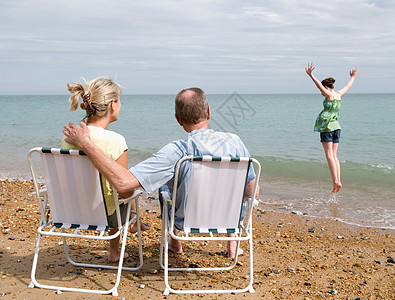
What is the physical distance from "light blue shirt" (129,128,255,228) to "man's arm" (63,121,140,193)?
0.11 meters

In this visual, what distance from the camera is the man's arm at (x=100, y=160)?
10.1ft

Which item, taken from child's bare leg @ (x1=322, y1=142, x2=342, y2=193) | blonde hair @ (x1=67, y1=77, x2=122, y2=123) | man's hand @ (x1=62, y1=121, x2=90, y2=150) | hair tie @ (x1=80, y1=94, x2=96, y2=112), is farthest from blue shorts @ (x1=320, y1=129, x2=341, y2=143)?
man's hand @ (x1=62, y1=121, x2=90, y2=150)

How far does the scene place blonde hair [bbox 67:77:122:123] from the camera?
3.47 meters

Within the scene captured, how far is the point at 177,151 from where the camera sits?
335cm

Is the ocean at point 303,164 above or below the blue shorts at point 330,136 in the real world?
below

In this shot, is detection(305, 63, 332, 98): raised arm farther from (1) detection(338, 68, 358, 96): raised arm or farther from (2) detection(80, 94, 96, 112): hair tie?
(2) detection(80, 94, 96, 112): hair tie

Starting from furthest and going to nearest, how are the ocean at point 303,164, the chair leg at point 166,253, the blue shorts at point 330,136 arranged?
the blue shorts at point 330,136 < the ocean at point 303,164 < the chair leg at point 166,253

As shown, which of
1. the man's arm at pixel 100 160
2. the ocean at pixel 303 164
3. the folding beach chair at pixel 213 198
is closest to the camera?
the man's arm at pixel 100 160

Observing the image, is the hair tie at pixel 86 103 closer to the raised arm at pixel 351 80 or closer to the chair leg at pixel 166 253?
the chair leg at pixel 166 253

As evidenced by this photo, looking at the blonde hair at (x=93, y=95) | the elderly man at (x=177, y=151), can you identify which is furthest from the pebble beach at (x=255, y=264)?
the blonde hair at (x=93, y=95)

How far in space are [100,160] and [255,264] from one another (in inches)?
81.4

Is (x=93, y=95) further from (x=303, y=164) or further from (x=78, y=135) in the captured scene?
(x=303, y=164)

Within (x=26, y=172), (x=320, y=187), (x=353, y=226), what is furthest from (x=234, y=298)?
(x=26, y=172)

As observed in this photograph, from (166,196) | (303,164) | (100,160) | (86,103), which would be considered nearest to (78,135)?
(100,160)
